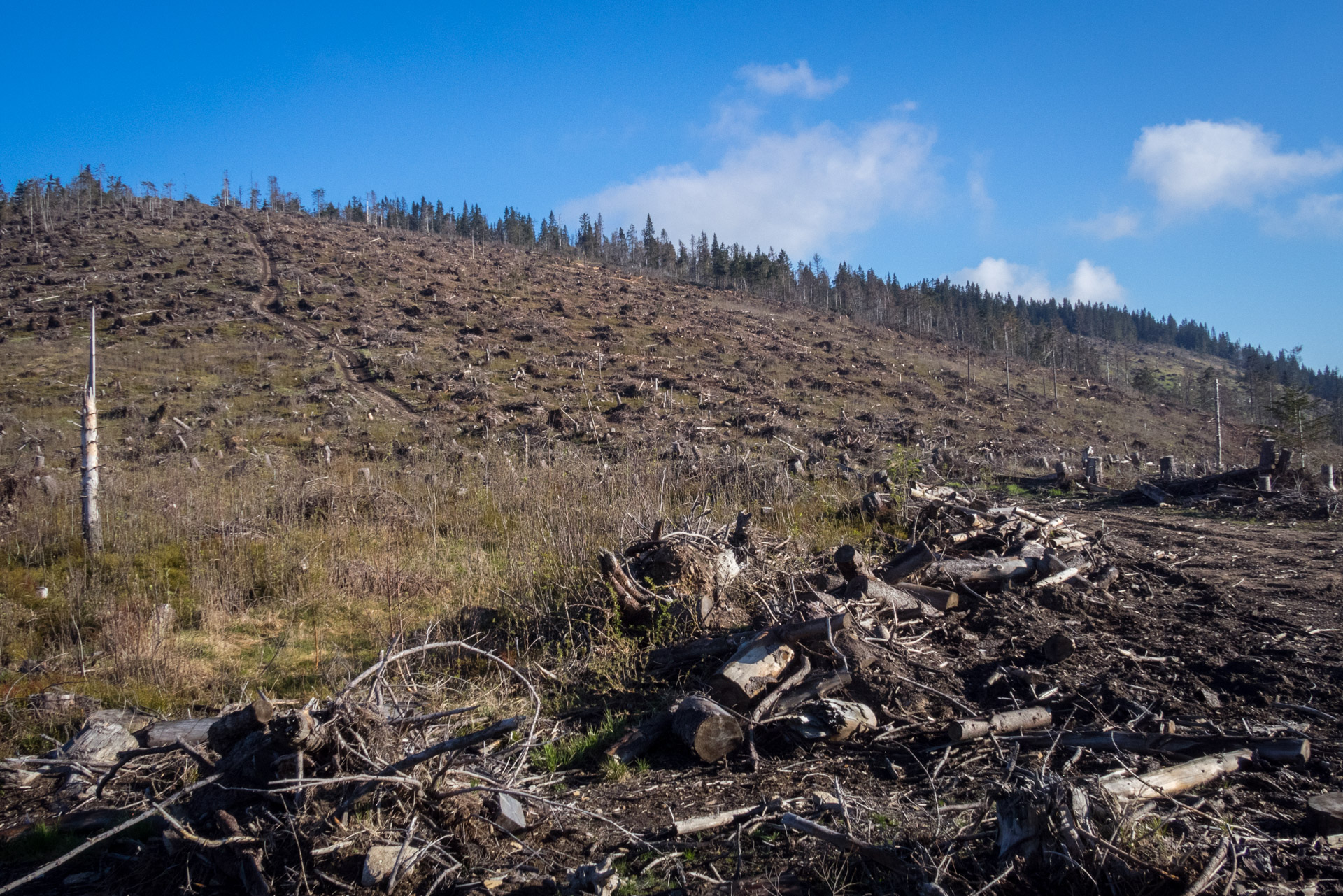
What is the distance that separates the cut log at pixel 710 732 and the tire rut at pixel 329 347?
749 inches

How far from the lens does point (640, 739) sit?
3594 mm

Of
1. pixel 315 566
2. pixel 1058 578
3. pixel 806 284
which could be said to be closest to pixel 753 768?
pixel 1058 578

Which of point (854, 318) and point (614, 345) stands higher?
point (854, 318)

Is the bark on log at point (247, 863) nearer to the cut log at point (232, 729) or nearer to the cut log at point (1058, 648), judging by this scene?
the cut log at point (232, 729)

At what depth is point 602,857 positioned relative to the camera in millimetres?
2672

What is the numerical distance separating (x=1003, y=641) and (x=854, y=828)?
283cm

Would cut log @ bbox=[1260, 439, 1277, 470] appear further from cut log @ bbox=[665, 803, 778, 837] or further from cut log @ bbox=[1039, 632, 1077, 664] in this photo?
cut log @ bbox=[665, 803, 778, 837]

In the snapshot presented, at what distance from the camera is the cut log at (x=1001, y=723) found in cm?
329

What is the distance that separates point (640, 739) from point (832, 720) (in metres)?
1.03

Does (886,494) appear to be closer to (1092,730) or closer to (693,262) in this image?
(1092,730)

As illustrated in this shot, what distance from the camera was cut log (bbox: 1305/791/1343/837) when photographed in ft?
7.89

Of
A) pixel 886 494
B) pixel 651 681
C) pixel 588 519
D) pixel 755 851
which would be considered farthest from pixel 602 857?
pixel 886 494

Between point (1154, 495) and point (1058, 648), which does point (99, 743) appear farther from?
point (1154, 495)

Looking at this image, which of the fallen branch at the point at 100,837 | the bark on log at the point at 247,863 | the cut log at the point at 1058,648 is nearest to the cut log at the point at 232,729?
the fallen branch at the point at 100,837
